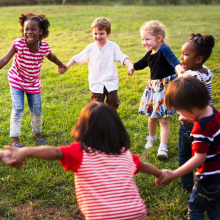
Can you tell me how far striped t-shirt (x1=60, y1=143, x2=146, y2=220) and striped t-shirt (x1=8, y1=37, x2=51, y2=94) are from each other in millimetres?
2333

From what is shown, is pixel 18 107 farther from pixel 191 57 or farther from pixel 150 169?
pixel 150 169

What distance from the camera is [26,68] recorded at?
405cm

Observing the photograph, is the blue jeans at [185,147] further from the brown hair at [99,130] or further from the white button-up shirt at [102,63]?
the white button-up shirt at [102,63]

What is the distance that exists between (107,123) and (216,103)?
4137mm

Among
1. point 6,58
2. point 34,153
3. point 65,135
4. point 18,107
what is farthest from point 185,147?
point 6,58

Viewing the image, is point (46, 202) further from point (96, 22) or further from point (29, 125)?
point (96, 22)

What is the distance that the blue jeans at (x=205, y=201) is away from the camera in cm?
233

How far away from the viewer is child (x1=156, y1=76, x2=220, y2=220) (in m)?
2.23

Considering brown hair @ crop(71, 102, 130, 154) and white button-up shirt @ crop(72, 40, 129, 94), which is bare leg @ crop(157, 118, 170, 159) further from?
brown hair @ crop(71, 102, 130, 154)

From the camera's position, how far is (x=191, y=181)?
10.5 ft

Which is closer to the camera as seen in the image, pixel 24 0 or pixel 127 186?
pixel 127 186

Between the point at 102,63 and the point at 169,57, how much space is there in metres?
0.95

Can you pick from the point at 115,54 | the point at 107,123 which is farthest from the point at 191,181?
the point at 115,54

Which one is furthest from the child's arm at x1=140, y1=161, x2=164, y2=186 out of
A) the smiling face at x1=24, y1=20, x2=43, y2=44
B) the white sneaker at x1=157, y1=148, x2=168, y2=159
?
the smiling face at x1=24, y1=20, x2=43, y2=44
